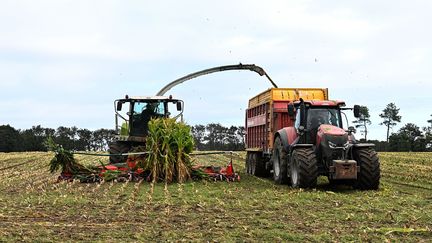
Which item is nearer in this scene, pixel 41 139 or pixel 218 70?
pixel 218 70

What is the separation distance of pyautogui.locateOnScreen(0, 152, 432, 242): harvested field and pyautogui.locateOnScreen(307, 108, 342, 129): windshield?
1.65m

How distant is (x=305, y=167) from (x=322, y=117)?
1841 millimetres

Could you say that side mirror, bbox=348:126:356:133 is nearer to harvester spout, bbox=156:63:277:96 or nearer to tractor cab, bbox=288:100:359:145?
tractor cab, bbox=288:100:359:145

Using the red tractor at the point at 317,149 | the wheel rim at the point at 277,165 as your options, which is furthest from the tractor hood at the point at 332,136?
the wheel rim at the point at 277,165

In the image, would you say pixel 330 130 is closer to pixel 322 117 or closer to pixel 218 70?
pixel 322 117

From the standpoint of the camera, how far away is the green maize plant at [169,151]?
14578 mm

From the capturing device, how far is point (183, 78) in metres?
28.0

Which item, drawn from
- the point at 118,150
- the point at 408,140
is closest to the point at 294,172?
the point at 118,150

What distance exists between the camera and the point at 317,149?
12.9 metres

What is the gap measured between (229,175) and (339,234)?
8.45m

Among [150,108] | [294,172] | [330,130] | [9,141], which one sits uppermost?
[9,141]

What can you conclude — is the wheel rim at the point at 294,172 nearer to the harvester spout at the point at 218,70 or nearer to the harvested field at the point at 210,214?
the harvested field at the point at 210,214

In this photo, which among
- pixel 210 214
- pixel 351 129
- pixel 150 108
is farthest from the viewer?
pixel 150 108

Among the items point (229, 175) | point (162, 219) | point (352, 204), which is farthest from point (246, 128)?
point (162, 219)
